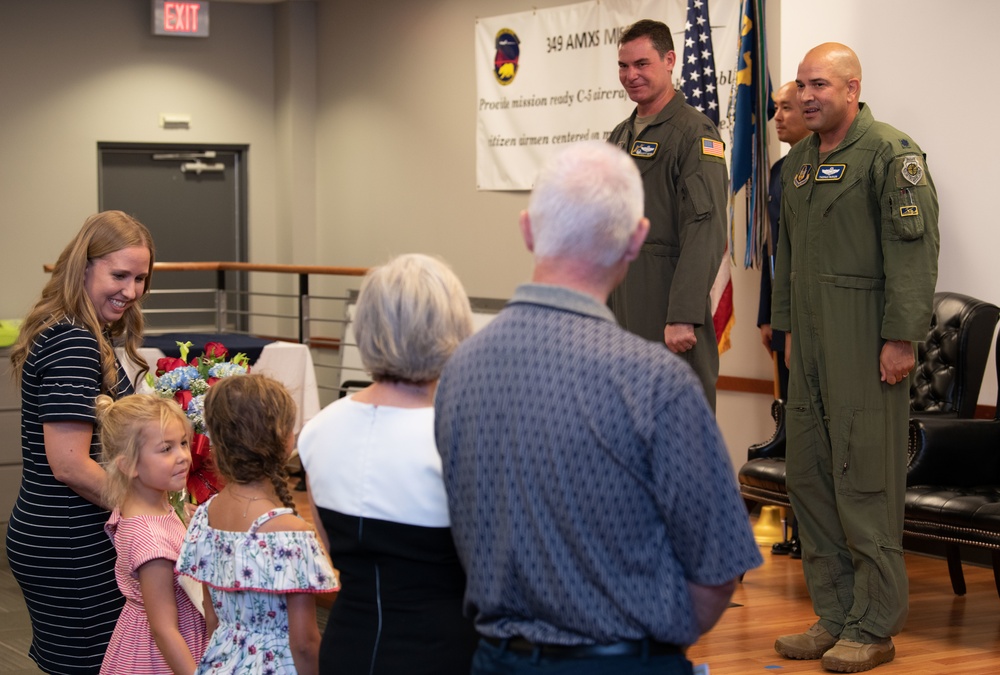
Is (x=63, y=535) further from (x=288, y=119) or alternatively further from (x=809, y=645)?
(x=288, y=119)

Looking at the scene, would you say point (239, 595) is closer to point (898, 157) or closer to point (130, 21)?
point (898, 157)

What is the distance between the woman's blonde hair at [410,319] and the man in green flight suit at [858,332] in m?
2.01

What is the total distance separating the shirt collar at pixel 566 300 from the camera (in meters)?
1.54

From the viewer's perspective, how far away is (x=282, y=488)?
2236mm

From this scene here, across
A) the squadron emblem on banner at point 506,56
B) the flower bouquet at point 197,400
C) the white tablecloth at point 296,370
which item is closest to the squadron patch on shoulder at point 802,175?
A: the flower bouquet at point 197,400

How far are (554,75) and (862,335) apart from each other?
4.40 m

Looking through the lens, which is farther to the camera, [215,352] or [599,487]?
[215,352]

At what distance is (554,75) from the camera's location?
24.8ft

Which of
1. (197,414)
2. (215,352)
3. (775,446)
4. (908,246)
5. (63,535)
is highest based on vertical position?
(908,246)

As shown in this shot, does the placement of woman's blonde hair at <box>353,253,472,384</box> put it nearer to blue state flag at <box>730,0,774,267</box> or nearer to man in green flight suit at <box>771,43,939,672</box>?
man in green flight suit at <box>771,43,939,672</box>

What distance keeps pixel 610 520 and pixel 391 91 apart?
26.7 feet

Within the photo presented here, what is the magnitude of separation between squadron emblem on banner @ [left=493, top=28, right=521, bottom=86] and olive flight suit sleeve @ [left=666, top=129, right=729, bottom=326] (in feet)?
14.3

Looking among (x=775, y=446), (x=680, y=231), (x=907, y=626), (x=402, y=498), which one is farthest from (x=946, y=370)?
(x=402, y=498)

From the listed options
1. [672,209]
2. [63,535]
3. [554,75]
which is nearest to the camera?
[63,535]
